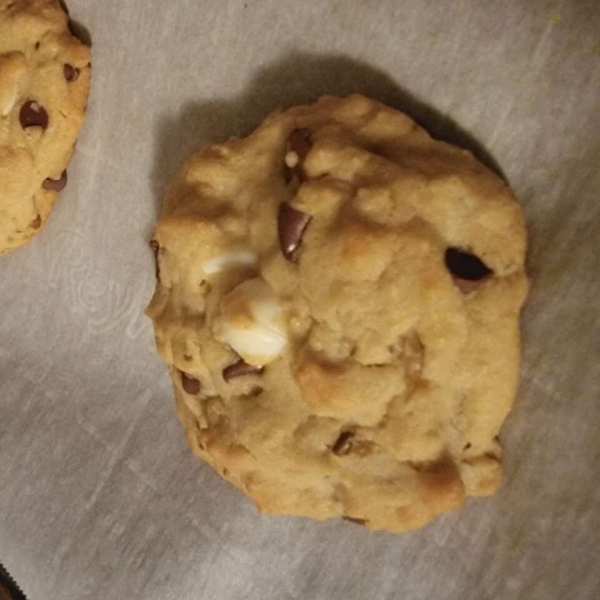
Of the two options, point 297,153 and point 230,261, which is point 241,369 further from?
point 297,153

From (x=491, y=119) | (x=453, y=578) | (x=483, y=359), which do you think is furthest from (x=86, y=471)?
(x=491, y=119)

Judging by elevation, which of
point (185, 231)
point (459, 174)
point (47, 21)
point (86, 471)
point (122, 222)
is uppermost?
point (459, 174)

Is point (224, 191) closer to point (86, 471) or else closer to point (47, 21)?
point (47, 21)

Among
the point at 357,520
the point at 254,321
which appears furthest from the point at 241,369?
the point at 357,520

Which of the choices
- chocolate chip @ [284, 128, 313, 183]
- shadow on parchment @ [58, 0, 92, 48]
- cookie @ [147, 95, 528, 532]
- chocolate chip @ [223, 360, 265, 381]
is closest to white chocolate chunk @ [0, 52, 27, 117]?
shadow on parchment @ [58, 0, 92, 48]

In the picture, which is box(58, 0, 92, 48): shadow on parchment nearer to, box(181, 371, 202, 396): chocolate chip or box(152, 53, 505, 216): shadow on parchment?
box(152, 53, 505, 216): shadow on parchment

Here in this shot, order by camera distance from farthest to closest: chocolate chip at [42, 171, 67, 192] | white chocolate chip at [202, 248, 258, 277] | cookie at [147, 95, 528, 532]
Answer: chocolate chip at [42, 171, 67, 192] → white chocolate chip at [202, 248, 258, 277] → cookie at [147, 95, 528, 532]
